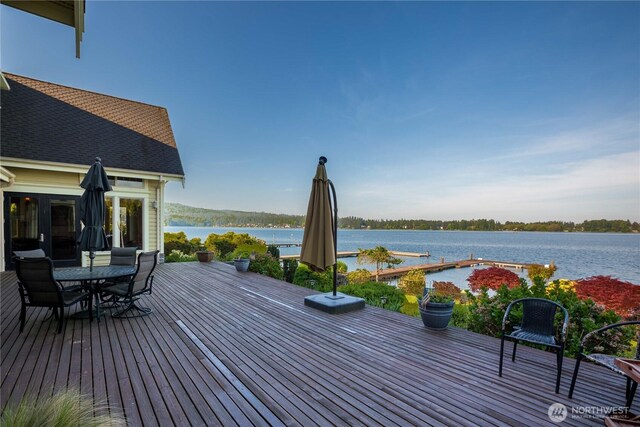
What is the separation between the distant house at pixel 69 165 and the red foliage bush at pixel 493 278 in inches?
394

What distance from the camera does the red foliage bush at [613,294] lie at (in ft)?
14.0

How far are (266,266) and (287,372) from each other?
6306 millimetres

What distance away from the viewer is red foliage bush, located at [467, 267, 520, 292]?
17.9ft

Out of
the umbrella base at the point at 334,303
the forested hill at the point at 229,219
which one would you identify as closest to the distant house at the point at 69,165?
the umbrella base at the point at 334,303

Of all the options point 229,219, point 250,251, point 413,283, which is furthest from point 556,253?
point 250,251

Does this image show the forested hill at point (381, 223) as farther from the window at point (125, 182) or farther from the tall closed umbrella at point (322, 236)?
the tall closed umbrella at point (322, 236)

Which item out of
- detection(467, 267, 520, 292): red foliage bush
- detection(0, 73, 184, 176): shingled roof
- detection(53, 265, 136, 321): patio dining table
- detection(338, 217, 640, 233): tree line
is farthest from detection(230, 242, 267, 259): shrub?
detection(467, 267, 520, 292): red foliage bush

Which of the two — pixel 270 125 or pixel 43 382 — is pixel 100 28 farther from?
pixel 43 382

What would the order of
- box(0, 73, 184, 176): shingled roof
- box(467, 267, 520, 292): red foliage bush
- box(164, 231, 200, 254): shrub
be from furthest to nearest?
1. box(164, 231, 200, 254): shrub
2. box(0, 73, 184, 176): shingled roof
3. box(467, 267, 520, 292): red foliage bush

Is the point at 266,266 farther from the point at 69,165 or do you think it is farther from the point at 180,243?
the point at 180,243

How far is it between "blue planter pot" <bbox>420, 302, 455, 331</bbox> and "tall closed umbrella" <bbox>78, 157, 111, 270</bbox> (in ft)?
18.0

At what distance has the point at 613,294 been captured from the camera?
4.45 m

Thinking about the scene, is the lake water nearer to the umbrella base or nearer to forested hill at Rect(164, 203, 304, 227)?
forested hill at Rect(164, 203, 304, 227)

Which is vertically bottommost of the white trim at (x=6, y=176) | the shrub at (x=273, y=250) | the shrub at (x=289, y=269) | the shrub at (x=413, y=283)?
the shrub at (x=413, y=283)
